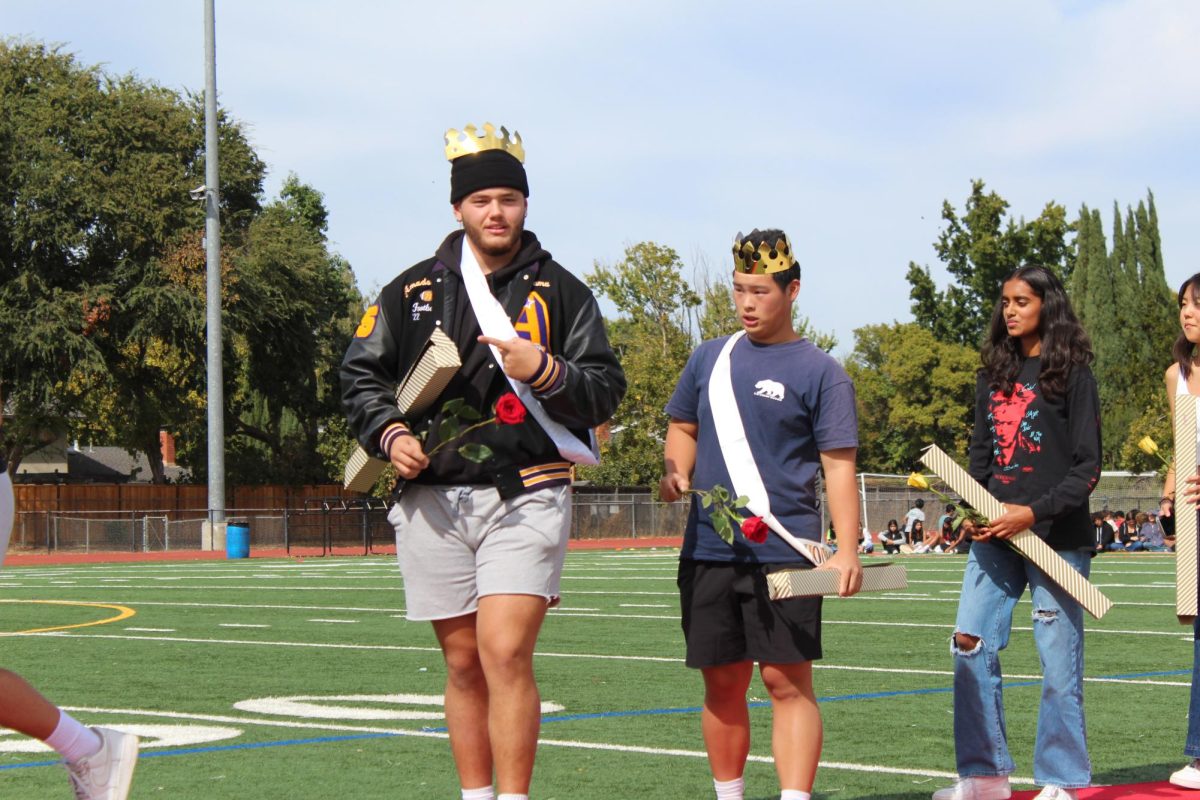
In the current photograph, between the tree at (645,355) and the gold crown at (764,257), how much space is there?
151ft

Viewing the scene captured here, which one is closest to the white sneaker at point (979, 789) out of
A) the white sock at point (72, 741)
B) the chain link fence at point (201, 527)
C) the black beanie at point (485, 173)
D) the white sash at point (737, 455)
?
the white sash at point (737, 455)

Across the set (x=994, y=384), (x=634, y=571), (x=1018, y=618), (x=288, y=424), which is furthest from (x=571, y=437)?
(x=288, y=424)

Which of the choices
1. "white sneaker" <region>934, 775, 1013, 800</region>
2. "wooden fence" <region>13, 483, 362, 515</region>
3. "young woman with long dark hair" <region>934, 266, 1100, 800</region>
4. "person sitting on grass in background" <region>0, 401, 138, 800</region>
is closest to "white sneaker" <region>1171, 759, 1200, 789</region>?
"young woman with long dark hair" <region>934, 266, 1100, 800</region>

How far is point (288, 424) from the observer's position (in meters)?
67.4

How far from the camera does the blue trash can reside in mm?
38344

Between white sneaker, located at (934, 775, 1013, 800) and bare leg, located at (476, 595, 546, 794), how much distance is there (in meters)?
1.82

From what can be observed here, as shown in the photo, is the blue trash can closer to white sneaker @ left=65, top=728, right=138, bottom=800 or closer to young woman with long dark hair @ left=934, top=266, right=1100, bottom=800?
young woman with long dark hair @ left=934, top=266, right=1100, bottom=800

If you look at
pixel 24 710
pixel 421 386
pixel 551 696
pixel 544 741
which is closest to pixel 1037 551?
pixel 421 386

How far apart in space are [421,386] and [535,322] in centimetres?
41

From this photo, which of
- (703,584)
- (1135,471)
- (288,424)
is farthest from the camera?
(288,424)

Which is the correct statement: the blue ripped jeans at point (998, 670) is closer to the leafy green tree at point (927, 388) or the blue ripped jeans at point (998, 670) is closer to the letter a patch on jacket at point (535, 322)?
the letter a patch on jacket at point (535, 322)

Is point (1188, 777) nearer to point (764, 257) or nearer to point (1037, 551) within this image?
point (1037, 551)

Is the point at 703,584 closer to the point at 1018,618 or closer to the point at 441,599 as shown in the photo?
the point at 441,599

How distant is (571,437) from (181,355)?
150ft
